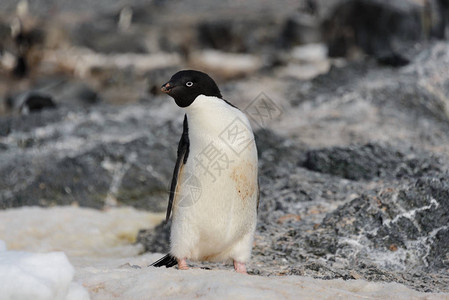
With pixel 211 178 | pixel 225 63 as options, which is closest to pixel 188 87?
pixel 211 178

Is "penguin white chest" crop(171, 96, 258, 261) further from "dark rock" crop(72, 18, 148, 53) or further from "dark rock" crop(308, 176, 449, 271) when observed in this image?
"dark rock" crop(72, 18, 148, 53)

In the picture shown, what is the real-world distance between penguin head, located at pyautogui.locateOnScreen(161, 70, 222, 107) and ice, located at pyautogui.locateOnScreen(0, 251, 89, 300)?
4.62 ft

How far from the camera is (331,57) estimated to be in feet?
52.1

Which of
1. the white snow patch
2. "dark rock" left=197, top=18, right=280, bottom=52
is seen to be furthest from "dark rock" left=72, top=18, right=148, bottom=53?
the white snow patch

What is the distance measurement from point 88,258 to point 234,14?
60.5 feet

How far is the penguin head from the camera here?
3711mm

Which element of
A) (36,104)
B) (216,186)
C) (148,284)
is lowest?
(148,284)

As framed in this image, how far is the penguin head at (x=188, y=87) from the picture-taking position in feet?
12.2

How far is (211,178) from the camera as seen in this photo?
3.81m

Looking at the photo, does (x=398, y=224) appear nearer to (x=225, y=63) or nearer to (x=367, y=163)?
(x=367, y=163)

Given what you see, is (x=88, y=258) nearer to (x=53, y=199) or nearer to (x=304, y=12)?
(x=53, y=199)

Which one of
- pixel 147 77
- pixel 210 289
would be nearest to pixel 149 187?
pixel 210 289

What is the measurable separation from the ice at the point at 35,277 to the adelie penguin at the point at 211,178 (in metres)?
1.28

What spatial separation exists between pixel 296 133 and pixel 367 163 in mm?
2356
